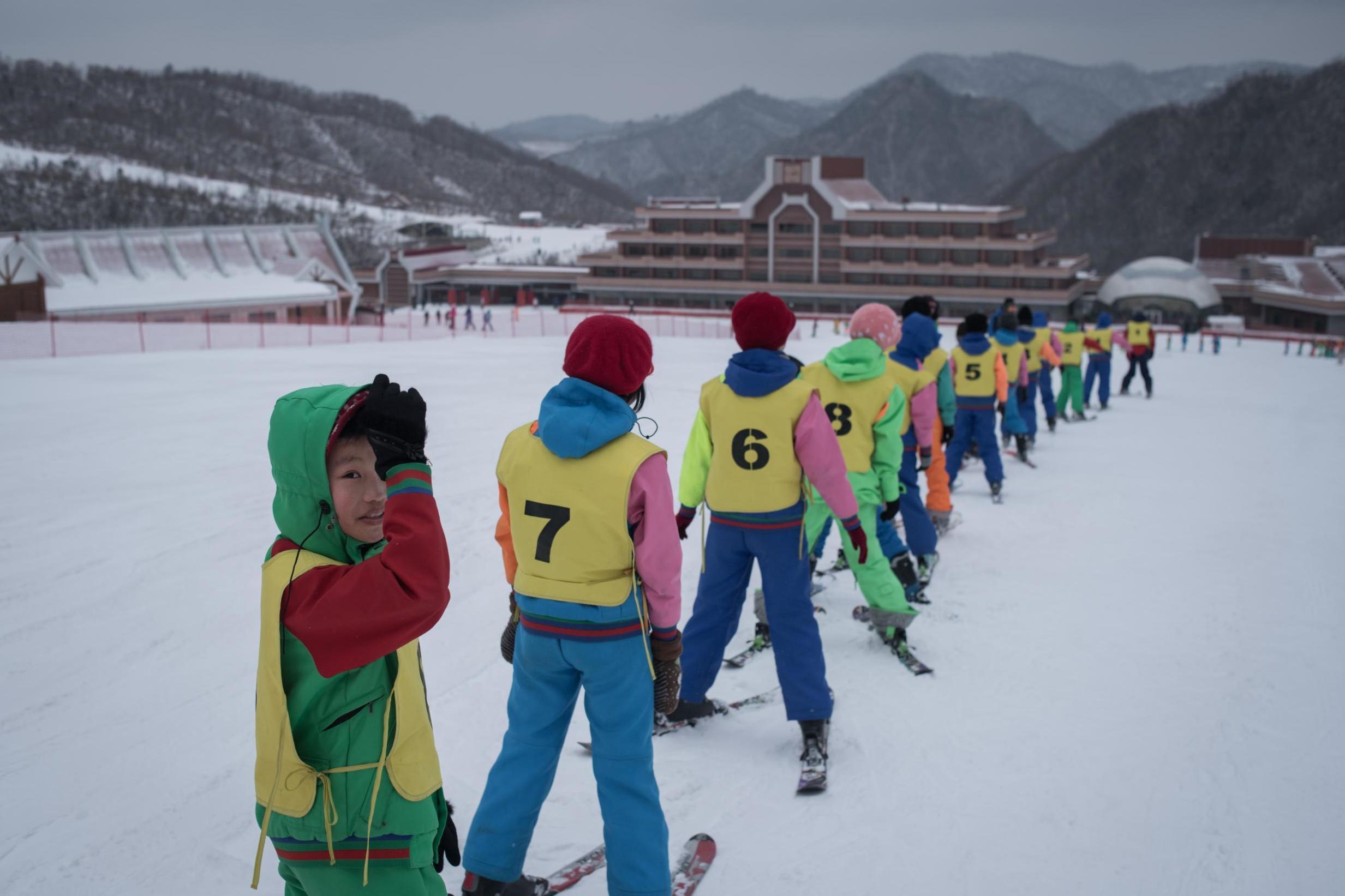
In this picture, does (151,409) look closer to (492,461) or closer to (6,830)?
(492,461)

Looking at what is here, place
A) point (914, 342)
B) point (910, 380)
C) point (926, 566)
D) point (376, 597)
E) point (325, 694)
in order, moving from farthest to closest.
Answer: point (926, 566) → point (914, 342) → point (910, 380) → point (325, 694) → point (376, 597)

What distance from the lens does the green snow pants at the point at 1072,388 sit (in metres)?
15.5

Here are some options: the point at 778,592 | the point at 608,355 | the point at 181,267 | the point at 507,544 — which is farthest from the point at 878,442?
the point at 181,267

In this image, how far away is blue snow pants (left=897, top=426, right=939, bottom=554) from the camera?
6828 mm

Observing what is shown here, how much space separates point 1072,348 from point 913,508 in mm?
10037

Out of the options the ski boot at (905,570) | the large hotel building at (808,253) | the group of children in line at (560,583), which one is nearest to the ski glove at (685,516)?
the group of children in line at (560,583)

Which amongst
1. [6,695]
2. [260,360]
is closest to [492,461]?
[6,695]

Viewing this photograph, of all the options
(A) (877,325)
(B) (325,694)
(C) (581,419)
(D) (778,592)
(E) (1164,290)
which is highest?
(E) (1164,290)

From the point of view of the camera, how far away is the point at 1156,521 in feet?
30.1

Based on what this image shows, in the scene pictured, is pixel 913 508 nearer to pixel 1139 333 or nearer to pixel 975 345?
pixel 975 345

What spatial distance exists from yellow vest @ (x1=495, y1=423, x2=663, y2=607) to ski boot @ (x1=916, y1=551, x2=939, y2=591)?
444 cm

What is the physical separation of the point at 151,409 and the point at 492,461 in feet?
19.6

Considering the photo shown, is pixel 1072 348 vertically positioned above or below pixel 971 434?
above

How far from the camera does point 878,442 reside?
5.73 m
